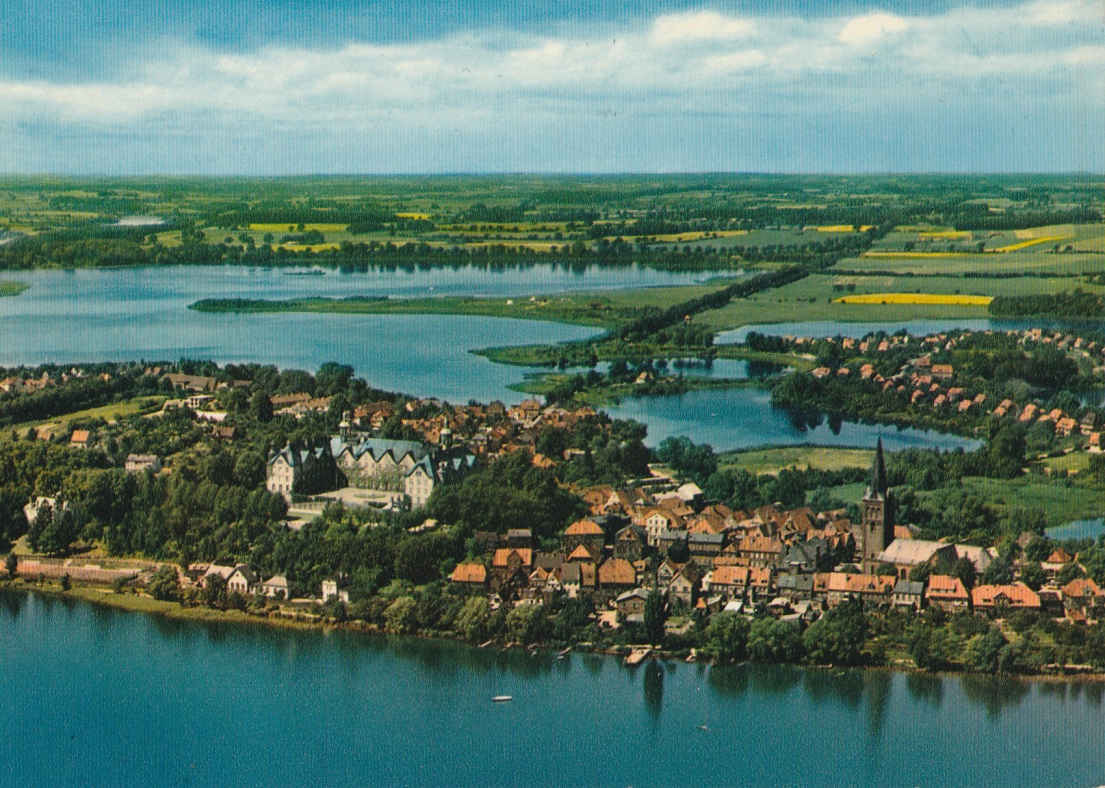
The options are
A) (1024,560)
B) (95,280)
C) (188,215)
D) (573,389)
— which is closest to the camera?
(1024,560)

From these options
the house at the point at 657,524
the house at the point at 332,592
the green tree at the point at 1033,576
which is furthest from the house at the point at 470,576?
the green tree at the point at 1033,576

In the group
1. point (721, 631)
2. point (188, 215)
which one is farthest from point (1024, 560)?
point (188, 215)

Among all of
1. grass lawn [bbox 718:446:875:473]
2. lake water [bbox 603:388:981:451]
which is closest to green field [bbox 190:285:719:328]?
lake water [bbox 603:388:981:451]

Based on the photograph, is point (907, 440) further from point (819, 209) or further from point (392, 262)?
point (819, 209)

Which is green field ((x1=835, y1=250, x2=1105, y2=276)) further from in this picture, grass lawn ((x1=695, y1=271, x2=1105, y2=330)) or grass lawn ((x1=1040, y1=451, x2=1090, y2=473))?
grass lawn ((x1=1040, y1=451, x2=1090, y2=473))

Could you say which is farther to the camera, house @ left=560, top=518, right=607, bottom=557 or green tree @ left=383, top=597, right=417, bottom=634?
house @ left=560, top=518, right=607, bottom=557

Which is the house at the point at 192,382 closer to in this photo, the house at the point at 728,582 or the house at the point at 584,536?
the house at the point at 584,536
